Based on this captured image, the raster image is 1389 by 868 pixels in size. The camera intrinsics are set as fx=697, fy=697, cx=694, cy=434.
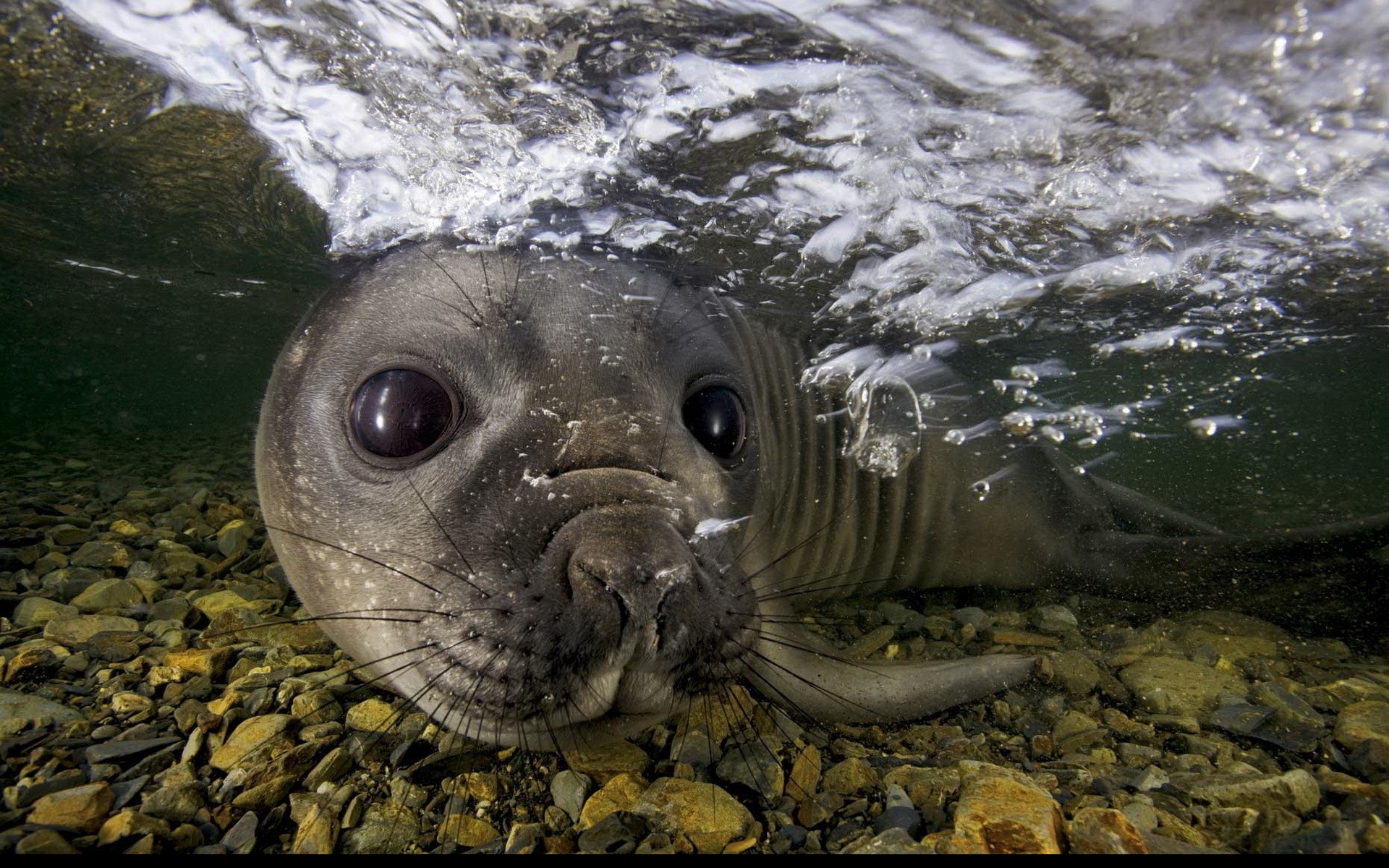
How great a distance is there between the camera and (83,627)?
354 centimetres

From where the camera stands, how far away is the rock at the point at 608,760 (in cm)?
261

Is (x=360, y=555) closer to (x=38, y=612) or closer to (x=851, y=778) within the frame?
(x=851, y=778)

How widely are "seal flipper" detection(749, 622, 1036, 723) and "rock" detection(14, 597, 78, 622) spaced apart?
3.74 m

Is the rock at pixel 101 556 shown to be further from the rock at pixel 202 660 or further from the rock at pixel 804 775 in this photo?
the rock at pixel 804 775

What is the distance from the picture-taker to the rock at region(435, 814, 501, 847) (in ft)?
7.43

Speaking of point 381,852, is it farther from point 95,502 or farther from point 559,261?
point 95,502

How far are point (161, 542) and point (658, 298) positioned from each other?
400 centimetres

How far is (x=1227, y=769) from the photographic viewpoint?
2643 millimetres

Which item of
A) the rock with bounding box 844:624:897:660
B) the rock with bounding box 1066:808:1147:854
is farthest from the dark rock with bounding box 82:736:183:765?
the rock with bounding box 1066:808:1147:854

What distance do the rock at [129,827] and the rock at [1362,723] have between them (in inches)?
169

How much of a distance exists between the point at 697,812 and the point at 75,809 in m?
1.96

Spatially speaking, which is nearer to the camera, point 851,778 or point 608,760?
point 851,778

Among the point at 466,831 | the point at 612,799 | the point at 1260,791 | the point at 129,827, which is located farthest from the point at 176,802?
the point at 1260,791

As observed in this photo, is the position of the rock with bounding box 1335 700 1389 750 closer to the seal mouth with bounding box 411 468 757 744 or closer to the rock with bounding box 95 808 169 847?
the seal mouth with bounding box 411 468 757 744
